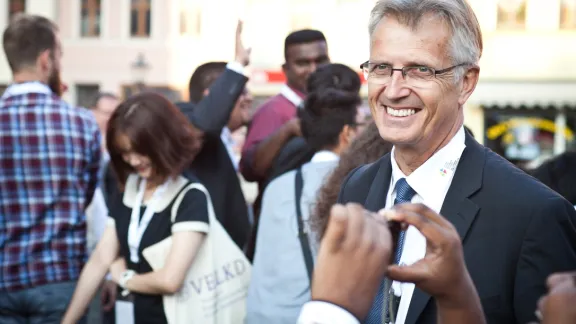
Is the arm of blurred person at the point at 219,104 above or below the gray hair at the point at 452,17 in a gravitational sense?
below

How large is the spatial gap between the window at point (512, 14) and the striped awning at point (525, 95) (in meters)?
1.78

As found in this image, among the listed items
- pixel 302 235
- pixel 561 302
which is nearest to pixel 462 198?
pixel 561 302

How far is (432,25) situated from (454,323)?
0.92 meters

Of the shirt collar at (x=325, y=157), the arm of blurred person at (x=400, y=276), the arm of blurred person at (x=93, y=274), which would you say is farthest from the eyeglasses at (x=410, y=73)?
the arm of blurred person at (x=93, y=274)

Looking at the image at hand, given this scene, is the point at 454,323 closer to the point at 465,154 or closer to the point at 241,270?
the point at 465,154

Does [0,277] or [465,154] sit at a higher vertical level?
[465,154]

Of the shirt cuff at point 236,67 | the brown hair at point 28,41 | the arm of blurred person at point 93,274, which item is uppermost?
the brown hair at point 28,41

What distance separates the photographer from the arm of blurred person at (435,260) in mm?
1649

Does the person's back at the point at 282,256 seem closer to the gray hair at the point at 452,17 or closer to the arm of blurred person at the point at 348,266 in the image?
the gray hair at the point at 452,17

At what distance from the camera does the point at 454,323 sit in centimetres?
182

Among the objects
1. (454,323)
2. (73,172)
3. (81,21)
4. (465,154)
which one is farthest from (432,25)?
(81,21)

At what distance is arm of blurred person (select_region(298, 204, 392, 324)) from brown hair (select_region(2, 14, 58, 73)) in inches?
143

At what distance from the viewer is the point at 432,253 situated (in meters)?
1.68

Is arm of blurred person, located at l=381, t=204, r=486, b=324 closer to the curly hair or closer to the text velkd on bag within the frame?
the text velkd on bag
